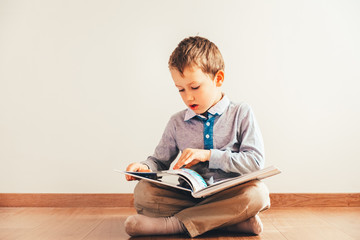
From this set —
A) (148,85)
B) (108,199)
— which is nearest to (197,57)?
(148,85)

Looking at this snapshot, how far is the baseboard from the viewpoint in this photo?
5.67 ft

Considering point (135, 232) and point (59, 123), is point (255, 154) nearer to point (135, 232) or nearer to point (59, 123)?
point (135, 232)

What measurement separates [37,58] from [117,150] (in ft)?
1.82

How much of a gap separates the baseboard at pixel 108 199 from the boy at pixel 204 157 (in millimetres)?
454

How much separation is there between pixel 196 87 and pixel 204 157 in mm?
230

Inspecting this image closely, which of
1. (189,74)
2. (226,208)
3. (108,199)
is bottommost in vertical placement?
(108,199)

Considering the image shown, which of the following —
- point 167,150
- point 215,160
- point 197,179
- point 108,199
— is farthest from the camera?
point 108,199

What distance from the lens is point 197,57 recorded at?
4.10ft

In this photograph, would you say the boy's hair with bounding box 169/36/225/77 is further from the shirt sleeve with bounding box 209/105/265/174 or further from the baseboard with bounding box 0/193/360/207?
the baseboard with bounding box 0/193/360/207

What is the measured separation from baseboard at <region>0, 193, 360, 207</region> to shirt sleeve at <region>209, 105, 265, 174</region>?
58cm

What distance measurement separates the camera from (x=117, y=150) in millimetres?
1761

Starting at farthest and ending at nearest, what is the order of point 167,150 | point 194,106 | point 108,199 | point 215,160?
point 108,199 → point 167,150 → point 194,106 → point 215,160

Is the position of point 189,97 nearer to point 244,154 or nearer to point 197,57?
point 197,57

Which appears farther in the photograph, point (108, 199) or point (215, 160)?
point (108, 199)
